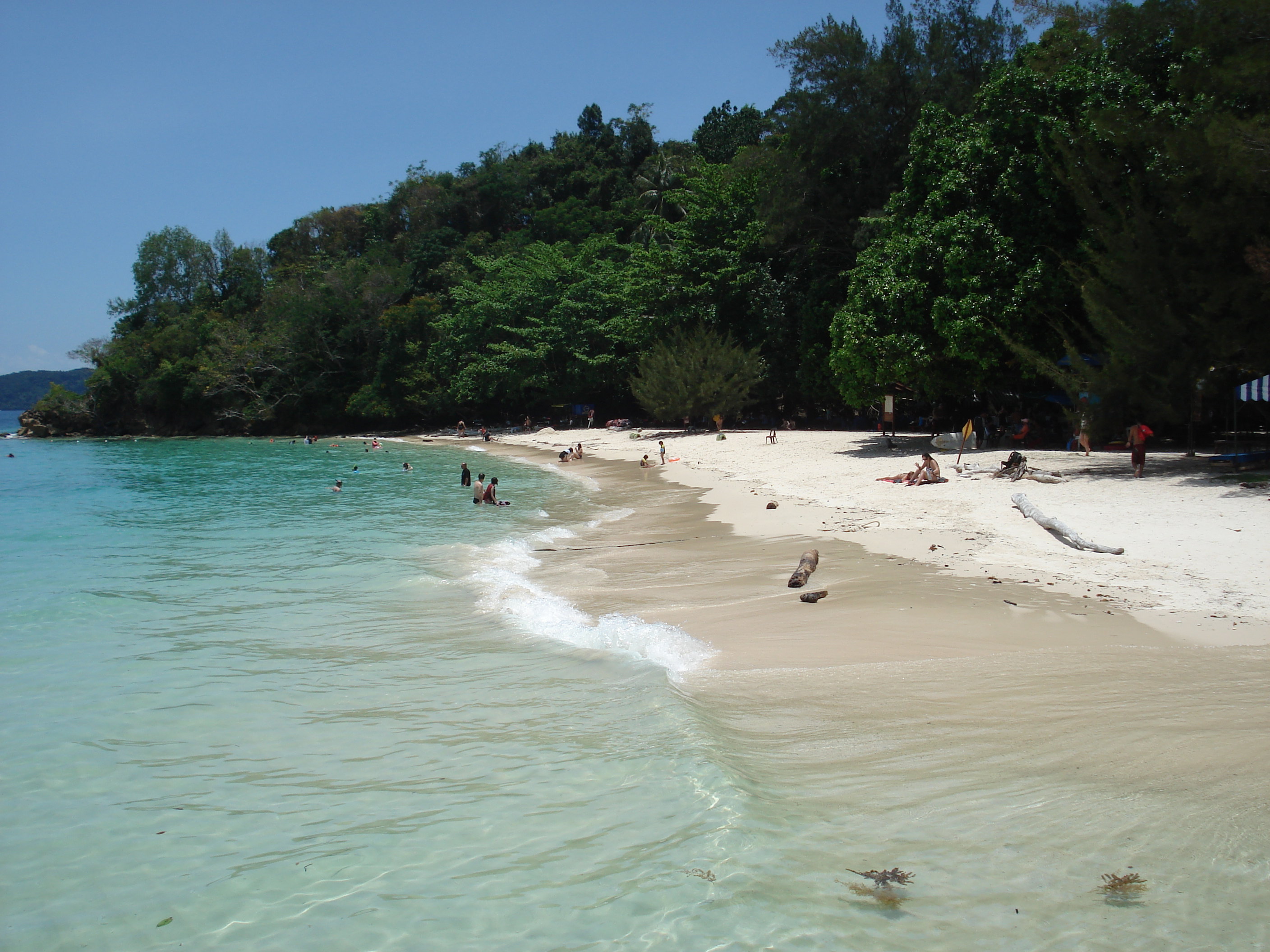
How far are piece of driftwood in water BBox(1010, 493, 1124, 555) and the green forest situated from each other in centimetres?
580

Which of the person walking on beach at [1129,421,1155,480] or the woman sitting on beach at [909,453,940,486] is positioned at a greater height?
the person walking on beach at [1129,421,1155,480]

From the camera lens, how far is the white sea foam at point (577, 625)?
22.4 ft

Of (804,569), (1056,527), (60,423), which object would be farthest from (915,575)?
(60,423)

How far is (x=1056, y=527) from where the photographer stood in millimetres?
10336

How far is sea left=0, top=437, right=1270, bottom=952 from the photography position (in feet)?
11.2

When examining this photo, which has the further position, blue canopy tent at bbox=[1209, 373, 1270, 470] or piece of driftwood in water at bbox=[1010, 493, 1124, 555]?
blue canopy tent at bbox=[1209, 373, 1270, 470]

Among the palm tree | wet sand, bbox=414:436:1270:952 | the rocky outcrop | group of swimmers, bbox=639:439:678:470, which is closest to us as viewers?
wet sand, bbox=414:436:1270:952

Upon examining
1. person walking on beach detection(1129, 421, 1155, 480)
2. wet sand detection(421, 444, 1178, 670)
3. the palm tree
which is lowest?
wet sand detection(421, 444, 1178, 670)

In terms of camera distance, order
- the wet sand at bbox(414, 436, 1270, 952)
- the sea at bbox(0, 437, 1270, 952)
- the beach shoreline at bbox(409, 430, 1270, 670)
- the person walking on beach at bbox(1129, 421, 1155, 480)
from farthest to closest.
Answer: the person walking on beach at bbox(1129, 421, 1155, 480)
the beach shoreline at bbox(409, 430, 1270, 670)
the sea at bbox(0, 437, 1270, 952)
the wet sand at bbox(414, 436, 1270, 952)

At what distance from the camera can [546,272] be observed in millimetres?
47031

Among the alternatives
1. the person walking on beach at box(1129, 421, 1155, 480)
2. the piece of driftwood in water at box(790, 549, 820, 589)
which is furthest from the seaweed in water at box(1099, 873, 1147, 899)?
the person walking on beach at box(1129, 421, 1155, 480)

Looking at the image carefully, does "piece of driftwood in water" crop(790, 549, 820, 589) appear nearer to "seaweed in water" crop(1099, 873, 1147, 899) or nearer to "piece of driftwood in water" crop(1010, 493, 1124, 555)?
"piece of driftwood in water" crop(1010, 493, 1124, 555)

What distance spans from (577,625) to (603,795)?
11.4 ft

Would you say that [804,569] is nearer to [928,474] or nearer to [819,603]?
[819,603]
